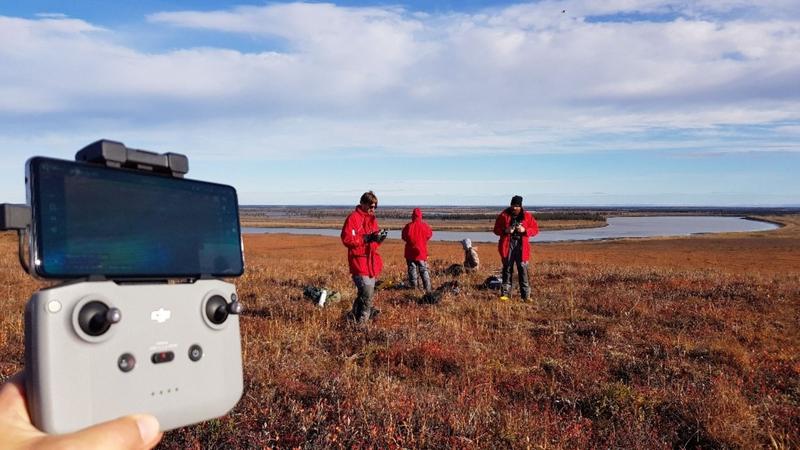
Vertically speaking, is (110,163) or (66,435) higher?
(110,163)

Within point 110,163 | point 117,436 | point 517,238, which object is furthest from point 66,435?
point 517,238

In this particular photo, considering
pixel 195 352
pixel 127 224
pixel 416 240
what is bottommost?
pixel 416 240

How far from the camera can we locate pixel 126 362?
1.71m

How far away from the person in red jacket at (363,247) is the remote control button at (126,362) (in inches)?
273

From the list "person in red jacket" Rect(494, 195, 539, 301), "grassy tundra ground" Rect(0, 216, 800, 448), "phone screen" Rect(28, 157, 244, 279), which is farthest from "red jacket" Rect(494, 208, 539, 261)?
"phone screen" Rect(28, 157, 244, 279)

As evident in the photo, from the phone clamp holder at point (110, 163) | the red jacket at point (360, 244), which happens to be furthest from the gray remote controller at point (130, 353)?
the red jacket at point (360, 244)

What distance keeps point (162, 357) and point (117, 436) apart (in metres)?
0.29

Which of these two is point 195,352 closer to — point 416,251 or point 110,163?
point 110,163

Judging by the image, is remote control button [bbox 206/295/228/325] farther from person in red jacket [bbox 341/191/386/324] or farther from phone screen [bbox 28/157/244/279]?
person in red jacket [bbox 341/191/386/324]

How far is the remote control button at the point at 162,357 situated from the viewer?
1.77m

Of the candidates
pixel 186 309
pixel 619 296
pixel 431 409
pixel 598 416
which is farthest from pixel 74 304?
pixel 619 296

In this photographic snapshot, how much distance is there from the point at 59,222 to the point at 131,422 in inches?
25.3

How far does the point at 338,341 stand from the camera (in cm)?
806

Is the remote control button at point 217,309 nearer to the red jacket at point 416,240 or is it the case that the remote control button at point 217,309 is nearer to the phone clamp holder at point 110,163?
the phone clamp holder at point 110,163
